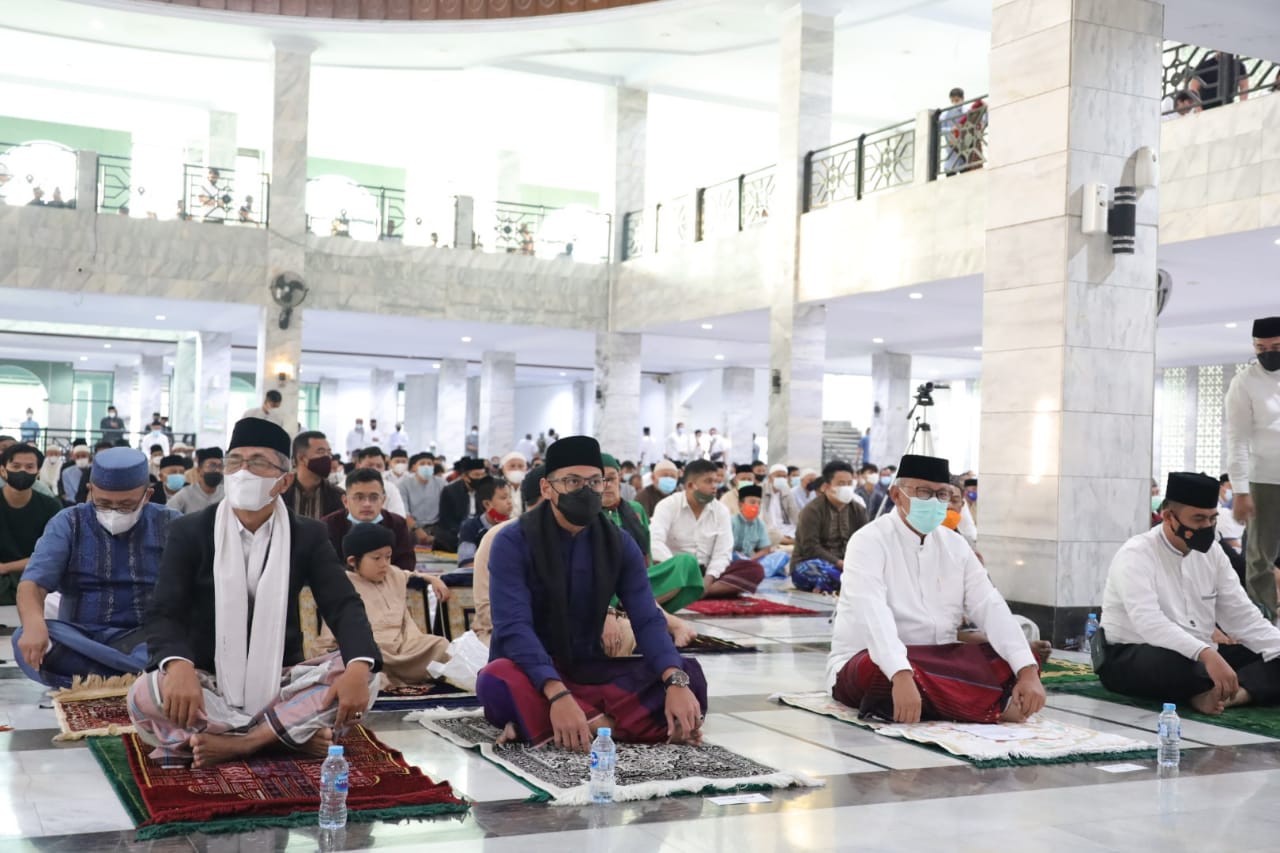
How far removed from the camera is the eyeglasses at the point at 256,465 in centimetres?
333

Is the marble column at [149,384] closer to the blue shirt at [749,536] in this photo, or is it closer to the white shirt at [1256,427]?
the blue shirt at [749,536]

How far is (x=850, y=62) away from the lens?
15.2 meters

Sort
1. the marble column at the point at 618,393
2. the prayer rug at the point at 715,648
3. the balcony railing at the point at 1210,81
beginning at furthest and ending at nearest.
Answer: the marble column at the point at 618,393 < the balcony railing at the point at 1210,81 < the prayer rug at the point at 715,648

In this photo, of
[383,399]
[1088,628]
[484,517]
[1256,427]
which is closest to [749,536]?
[484,517]

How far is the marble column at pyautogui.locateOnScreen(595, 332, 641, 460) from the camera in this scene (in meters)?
16.3

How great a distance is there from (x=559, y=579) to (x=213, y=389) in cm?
1466

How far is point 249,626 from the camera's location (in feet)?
10.9

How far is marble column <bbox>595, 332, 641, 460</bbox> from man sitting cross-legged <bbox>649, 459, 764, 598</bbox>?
843cm

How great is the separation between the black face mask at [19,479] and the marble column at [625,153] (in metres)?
10.8

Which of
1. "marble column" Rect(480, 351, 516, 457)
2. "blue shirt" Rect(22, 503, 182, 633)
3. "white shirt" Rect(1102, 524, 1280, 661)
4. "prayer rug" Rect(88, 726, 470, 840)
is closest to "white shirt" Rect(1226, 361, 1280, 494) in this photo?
"white shirt" Rect(1102, 524, 1280, 661)

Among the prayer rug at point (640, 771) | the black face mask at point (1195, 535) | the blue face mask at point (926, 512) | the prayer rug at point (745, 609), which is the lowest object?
the prayer rug at point (745, 609)

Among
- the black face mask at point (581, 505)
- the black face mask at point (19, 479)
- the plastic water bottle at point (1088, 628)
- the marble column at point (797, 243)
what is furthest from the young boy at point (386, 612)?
the marble column at point (797, 243)

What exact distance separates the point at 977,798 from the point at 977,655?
96 cm

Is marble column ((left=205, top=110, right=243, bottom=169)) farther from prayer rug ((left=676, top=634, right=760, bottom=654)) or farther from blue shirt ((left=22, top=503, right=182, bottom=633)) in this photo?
blue shirt ((left=22, top=503, right=182, bottom=633))
